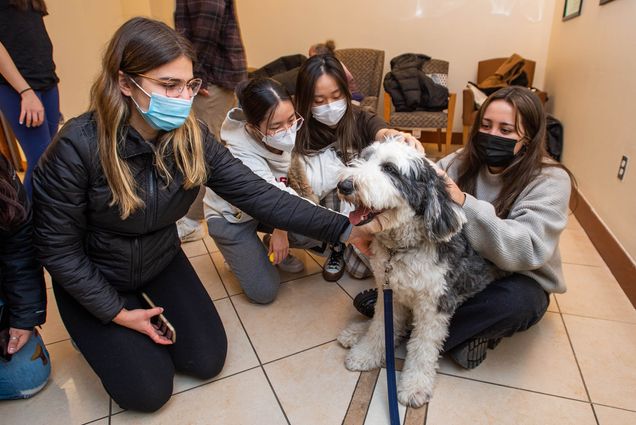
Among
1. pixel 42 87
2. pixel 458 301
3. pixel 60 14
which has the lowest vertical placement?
pixel 458 301

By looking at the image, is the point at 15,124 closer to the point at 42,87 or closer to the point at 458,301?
the point at 42,87

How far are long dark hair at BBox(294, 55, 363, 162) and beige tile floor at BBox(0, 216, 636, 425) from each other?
79 centimetres

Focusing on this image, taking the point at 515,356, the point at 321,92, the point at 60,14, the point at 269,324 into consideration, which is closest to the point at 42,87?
the point at 321,92

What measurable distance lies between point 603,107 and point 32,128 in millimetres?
3430

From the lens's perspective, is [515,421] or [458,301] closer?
[515,421]

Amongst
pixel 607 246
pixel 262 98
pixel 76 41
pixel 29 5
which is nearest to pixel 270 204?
pixel 262 98

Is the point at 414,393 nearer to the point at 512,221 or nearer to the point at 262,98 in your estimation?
the point at 512,221

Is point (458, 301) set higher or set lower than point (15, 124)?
lower

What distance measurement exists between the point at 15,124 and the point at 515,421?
2.70 meters

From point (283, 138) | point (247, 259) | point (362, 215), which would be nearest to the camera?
point (362, 215)

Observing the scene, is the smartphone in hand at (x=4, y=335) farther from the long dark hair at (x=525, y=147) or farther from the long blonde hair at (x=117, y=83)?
the long dark hair at (x=525, y=147)

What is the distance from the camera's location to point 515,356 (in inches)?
61.7

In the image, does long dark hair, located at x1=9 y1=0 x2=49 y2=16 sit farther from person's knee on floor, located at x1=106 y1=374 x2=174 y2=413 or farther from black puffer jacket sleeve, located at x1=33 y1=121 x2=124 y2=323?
person's knee on floor, located at x1=106 y1=374 x2=174 y2=413

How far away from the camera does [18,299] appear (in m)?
1.29
